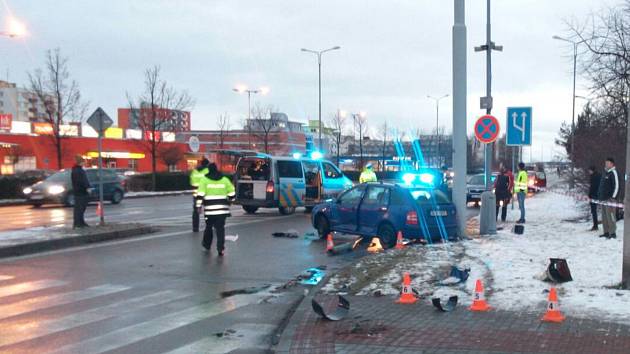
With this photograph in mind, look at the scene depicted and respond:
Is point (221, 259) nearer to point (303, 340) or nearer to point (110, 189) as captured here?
point (303, 340)

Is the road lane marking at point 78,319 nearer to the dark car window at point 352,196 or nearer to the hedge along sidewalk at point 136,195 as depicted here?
the dark car window at point 352,196

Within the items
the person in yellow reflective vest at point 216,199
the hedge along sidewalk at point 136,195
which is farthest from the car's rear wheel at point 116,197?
the person in yellow reflective vest at point 216,199

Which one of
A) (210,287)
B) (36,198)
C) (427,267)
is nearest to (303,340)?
(210,287)

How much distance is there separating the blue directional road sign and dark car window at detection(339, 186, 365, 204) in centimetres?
373

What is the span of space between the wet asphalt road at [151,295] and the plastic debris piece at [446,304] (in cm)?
192

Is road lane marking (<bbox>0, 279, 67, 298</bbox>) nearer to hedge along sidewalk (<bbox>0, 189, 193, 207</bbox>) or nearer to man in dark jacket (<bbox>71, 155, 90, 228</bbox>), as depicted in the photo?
man in dark jacket (<bbox>71, 155, 90, 228</bbox>)

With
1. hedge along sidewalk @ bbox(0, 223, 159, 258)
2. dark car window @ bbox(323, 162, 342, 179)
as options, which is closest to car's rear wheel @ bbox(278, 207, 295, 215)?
dark car window @ bbox(323, 162, 342, 179)

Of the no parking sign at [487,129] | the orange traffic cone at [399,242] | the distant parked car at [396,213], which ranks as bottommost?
the orange traffic cone at [399,242]

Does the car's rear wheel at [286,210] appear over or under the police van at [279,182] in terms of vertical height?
under

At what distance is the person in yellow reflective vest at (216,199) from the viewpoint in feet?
40.2

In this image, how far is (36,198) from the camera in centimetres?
2544

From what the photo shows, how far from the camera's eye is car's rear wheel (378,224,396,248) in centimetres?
1333

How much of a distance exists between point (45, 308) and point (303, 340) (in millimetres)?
3688

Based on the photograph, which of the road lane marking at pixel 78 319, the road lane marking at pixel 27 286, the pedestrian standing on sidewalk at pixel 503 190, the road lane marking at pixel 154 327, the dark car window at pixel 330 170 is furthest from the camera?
the dark car window at pixel 330 170
